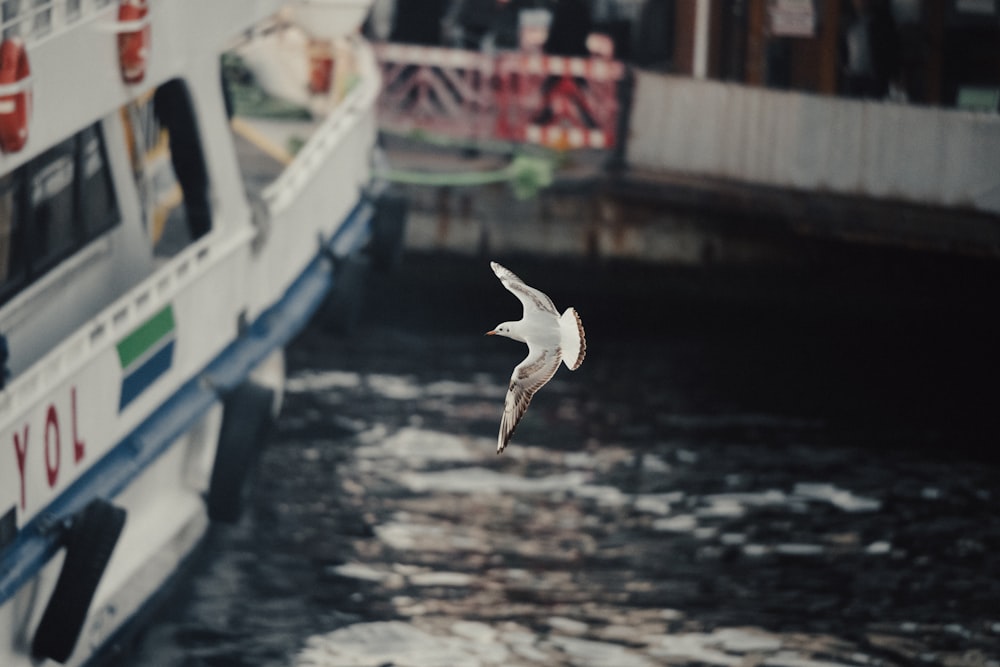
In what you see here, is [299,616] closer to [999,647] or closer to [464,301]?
[999,647]

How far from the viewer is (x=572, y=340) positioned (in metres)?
5.53

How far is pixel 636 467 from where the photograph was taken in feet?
46.5

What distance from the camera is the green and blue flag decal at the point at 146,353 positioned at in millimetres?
9953

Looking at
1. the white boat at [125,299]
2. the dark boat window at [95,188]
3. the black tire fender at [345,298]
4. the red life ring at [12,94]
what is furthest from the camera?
the black tire fender at [345,298]

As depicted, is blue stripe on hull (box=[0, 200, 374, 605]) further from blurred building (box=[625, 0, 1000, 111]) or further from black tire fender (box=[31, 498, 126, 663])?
blurred building (box=[625, 0, 1000, 111])

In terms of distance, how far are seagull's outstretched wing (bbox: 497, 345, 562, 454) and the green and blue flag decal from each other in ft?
14.8

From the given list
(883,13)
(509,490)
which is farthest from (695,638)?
(883,13)

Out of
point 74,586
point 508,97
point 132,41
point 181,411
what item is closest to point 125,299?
point 181,411

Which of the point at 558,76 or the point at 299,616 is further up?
the point at 558,76

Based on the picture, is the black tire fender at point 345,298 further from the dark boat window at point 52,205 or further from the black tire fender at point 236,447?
the dark boat window at point 52,205

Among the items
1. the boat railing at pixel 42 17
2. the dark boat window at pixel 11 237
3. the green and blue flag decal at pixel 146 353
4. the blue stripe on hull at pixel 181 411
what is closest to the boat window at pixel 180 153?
the blue stripe on hull at pixel 181 411

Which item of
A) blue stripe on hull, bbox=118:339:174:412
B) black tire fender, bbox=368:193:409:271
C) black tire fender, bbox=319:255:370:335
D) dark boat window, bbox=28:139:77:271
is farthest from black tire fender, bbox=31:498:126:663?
black tire fender, bbox=368:193:409:271

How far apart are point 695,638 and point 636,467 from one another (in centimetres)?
308

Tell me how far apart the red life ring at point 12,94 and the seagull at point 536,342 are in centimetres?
334
